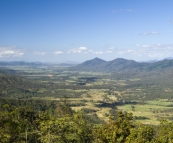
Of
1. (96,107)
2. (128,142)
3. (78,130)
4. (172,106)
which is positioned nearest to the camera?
(128,142)

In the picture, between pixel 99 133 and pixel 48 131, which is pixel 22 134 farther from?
pixel 99 133

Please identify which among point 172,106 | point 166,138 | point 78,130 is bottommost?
point 172,106

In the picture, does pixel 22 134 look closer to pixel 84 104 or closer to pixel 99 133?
pixel 99 133

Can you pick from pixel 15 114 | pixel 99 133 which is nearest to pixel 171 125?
pixel 99 133

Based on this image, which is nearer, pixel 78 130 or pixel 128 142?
pixel 128 142

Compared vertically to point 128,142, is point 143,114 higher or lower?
lower

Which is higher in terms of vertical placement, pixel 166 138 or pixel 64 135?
pixel 166 138

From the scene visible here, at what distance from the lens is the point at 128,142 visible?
37.3m

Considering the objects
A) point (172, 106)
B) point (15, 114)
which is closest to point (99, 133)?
point (15, 114)

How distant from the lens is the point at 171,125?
40344 mm

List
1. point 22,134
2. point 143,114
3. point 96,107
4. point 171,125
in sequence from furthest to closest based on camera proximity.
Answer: point 96,107, point 143,114, point 22,134, point 171,125

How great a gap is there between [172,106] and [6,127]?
6290 inches

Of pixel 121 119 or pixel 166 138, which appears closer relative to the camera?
pixel 166 138

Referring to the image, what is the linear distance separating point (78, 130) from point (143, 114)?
4145 inches
